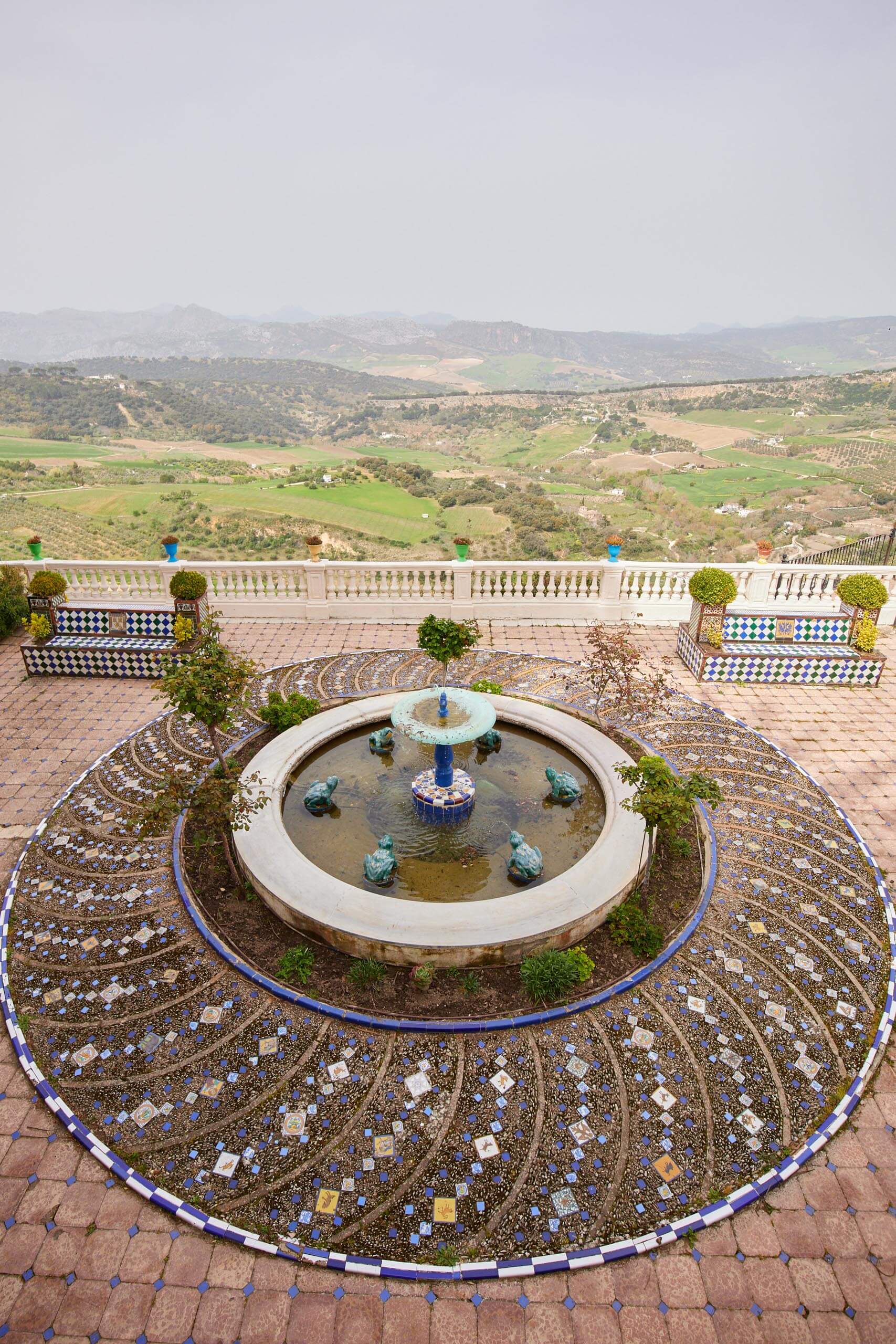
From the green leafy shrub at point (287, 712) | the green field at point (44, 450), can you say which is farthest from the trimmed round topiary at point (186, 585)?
the green field at point (44, 450)

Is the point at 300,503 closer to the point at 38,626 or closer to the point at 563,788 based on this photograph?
the point at 38,626

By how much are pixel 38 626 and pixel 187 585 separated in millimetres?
2568

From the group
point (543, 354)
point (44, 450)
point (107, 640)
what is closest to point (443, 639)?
point (107, 640)

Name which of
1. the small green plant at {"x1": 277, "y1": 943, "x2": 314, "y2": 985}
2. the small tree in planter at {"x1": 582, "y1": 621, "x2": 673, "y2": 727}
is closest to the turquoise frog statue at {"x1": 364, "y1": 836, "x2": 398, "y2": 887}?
the small green plant at {"x1": 277, "y1": 943, "x2": 314, "y2": 985}

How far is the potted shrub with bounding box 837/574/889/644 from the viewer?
1172cm

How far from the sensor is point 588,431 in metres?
76.7

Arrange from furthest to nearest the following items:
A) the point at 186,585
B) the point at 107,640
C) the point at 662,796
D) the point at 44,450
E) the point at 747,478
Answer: the point at 44,450 < the point at 747,478 < the point at 107,640 < the point at 186,585 < the point at 662,796

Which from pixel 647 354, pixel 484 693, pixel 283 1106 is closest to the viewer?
pixel 283 1106

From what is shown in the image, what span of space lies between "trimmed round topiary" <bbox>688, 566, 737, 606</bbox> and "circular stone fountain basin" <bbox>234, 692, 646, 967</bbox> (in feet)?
16.5

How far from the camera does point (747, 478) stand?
5897 cm

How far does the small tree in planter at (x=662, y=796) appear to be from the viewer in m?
6.65

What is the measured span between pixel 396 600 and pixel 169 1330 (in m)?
11.4

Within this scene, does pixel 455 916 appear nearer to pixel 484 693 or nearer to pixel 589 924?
pixel 589 924

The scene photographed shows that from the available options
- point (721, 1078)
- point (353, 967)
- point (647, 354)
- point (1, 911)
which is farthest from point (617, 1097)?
point (647, 354)
